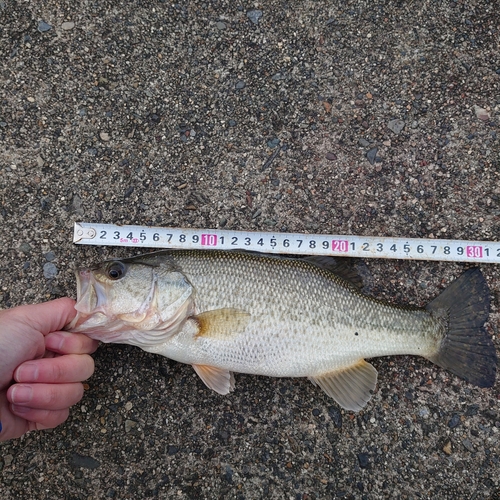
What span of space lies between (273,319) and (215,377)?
1.67ft

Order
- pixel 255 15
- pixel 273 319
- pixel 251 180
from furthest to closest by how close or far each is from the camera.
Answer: pixel 255 15 → pixel 251 180 → pixel 273 319

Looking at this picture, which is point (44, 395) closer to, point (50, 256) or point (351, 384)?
point (50, 256)

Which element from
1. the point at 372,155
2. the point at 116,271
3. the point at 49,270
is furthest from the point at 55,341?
the point at 372,155

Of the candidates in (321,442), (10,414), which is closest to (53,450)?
(10,414)

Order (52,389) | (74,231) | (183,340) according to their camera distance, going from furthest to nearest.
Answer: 1. (74,231)
2. (183,340)
3. (52,389)

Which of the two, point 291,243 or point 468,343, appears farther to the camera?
point 291,243

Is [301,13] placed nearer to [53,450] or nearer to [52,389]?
[52,389]

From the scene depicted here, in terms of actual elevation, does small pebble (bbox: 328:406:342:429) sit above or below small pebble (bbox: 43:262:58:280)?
below

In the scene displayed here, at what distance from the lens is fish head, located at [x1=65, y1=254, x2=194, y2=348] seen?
2.51 meters

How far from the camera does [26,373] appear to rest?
7.76 feet

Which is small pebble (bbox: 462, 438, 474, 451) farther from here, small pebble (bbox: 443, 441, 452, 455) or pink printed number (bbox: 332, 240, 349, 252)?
pink printed number (bbox: 332, 240, 349, 252)

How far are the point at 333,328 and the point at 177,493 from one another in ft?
4.66

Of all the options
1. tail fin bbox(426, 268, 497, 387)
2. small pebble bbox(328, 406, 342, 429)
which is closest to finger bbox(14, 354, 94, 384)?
small pebble bbox(328, 406, 342, 429)

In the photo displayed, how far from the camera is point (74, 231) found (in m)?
3.01
